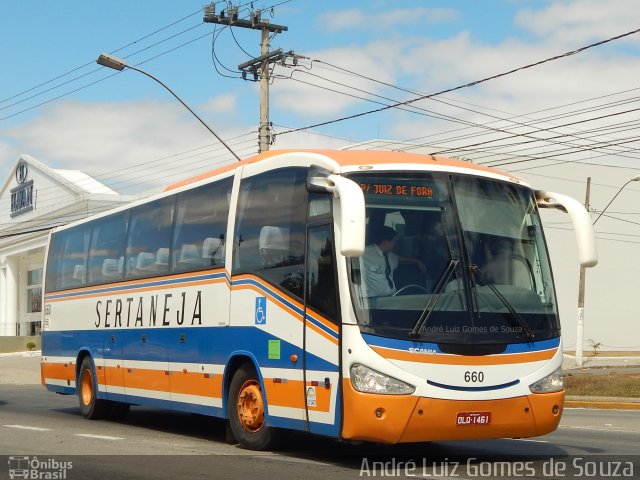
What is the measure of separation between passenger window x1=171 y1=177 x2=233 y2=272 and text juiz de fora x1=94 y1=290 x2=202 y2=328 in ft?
1.49

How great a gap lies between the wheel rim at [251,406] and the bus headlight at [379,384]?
2089 millimetres

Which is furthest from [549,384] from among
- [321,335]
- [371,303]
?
[321,335]

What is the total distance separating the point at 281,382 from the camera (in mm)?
11172

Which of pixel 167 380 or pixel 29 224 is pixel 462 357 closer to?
pixel 167 380

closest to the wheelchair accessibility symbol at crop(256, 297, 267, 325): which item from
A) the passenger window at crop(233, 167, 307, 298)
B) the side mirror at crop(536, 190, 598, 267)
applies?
the passenger window at crop(233, 167, 307, 298)

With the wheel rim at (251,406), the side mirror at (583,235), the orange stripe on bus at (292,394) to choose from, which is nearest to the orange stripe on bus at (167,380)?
the wheel rim at (251,406)

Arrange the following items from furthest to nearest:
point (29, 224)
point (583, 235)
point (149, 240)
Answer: point (29, 224) < point (149, 240) < point (583, 235)

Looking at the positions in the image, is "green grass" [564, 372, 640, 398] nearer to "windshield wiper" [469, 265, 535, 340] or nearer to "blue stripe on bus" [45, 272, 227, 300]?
"blue stripe on bus" [45, 272, 227, 300]

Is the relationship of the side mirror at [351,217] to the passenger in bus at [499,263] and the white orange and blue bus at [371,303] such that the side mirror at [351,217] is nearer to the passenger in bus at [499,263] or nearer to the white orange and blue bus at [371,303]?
the white orange and blue bus at [371,303]

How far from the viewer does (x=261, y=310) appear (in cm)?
1172

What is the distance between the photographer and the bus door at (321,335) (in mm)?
10195

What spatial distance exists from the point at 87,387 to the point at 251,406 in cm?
671

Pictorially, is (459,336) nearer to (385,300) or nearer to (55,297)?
(385,300)

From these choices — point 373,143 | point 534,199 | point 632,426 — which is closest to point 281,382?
point 534,199
